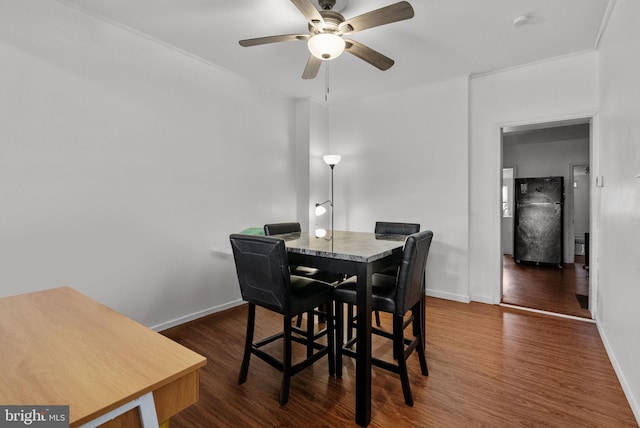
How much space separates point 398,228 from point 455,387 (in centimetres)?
140

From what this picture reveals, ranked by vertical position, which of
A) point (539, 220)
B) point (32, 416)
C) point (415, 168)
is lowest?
point (32, 416)

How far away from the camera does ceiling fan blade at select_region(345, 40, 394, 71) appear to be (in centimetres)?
227

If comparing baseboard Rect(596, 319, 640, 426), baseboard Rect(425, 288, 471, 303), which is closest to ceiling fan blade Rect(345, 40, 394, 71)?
baseboard Rect(596, 319, 640, 426)

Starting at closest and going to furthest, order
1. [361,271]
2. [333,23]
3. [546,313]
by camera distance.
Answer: [361,271] < [333,23] < [546,313]

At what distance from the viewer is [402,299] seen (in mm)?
1851

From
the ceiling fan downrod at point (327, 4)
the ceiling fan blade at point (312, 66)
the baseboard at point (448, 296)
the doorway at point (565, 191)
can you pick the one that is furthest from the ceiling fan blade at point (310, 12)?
the doorway at point (565, 191)

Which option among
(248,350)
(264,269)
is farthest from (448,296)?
(264,269)

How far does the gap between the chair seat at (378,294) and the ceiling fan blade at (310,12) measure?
167 centimetres

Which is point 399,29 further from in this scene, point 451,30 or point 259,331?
point 259,331

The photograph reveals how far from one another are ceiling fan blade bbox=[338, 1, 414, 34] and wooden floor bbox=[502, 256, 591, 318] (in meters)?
3.27

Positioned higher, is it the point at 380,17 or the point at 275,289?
the point at 380,17

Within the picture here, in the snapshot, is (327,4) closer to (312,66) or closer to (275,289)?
(312,66)

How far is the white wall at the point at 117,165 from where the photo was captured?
216cm

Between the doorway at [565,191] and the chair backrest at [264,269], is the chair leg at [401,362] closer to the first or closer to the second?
the chair backrest at [264,269]
